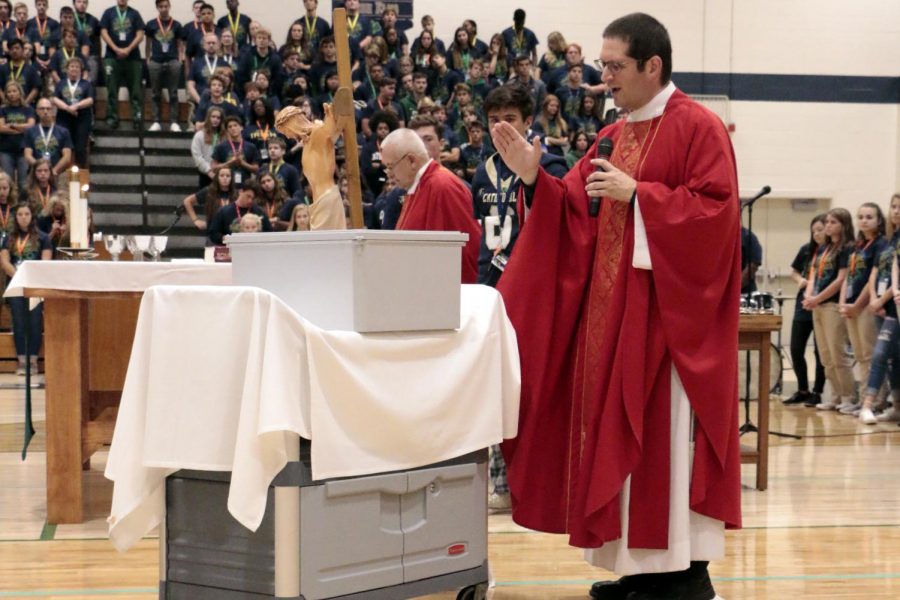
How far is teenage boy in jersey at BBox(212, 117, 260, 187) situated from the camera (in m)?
12.4

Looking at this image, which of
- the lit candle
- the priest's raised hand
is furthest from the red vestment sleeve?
→ the lit candle

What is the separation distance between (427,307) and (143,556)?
78.2 inches

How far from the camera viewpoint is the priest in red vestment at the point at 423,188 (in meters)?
5.34

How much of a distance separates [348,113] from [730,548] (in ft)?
8.17

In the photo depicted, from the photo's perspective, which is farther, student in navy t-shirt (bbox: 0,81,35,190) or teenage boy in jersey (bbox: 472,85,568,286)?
student in navy t-shirt (bbox: 0,81,35,190)

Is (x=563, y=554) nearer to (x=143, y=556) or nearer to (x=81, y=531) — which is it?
(x=143, y=556)

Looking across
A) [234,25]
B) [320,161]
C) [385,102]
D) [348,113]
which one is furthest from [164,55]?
[348,113]

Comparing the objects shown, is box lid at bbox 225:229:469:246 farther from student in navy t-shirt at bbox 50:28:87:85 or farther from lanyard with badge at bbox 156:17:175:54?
lanyard with badge at bbox 156:17:175:54

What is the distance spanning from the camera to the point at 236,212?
11.2 metres

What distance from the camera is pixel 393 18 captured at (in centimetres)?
1527

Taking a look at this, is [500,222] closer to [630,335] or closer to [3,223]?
[630,335]

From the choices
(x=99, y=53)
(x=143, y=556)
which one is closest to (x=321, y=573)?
(x=143, y=556)

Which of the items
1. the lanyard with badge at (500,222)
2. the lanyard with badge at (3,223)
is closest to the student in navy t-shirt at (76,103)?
the lanyard with badge at (3,223)

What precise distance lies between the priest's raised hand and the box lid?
39 centimetres
